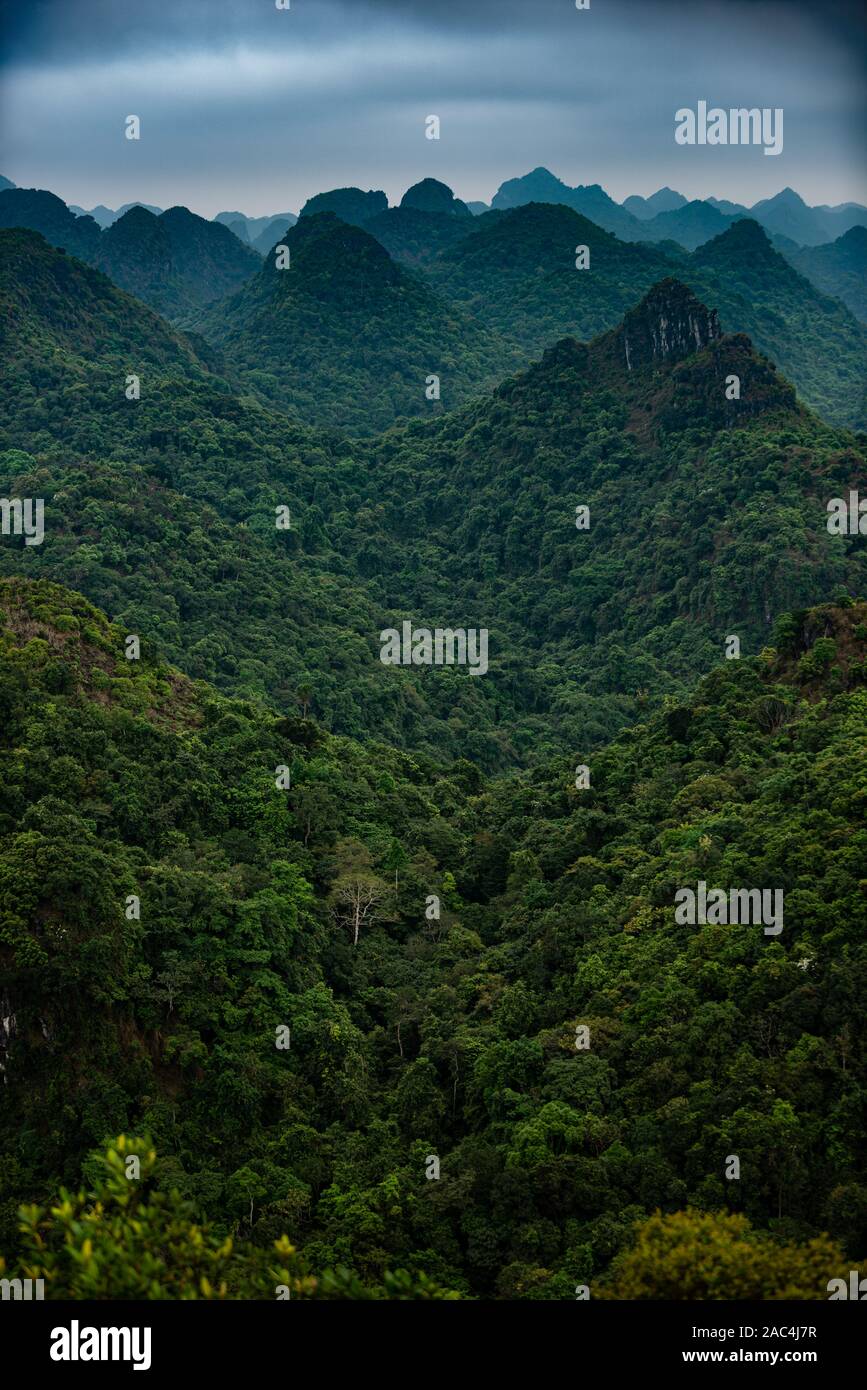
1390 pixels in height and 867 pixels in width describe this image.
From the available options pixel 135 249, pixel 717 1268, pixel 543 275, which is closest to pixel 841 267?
pixel 543 275

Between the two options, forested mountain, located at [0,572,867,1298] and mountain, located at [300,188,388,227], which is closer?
forested mountain, located at [0,572,867,1298]

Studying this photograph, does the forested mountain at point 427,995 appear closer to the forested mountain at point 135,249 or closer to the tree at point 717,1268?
the tree at point 717,1268

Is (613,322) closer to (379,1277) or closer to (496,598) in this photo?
(496,598)

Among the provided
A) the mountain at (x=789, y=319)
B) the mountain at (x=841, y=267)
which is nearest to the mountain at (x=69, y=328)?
the mountain at (x=789, y=319)

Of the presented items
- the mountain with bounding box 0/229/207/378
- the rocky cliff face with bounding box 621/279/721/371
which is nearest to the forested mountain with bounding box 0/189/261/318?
the mountain with bounding box 0/229/207/378

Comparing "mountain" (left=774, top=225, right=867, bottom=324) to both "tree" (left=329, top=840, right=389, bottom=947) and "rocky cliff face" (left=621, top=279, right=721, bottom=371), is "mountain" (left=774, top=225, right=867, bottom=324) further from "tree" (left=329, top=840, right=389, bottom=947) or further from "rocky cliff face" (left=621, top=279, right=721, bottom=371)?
"tree" (left=329, top=840, right=389, bottom=947)

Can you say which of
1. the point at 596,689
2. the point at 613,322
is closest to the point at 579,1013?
the point at 596,689
